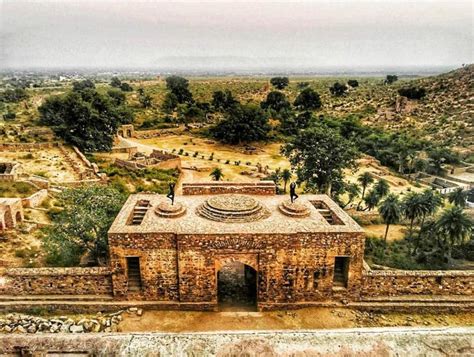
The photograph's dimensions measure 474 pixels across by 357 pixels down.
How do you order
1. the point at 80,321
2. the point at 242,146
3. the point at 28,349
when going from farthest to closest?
the point at 242,146
the point at 80,321
the point at 28,349

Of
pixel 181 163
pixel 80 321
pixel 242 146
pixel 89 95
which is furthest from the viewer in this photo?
pixel 242 146

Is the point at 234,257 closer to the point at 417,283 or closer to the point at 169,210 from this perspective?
the point at 169,210

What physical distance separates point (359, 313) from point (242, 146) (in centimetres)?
4286

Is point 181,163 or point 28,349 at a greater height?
point 28,349

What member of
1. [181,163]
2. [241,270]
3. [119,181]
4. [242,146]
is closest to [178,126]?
[242,146]

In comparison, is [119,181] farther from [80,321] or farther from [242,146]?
[242,146]

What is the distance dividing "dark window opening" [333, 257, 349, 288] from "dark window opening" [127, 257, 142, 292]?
27.3ft

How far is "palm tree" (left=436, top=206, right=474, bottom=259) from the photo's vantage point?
784 inches

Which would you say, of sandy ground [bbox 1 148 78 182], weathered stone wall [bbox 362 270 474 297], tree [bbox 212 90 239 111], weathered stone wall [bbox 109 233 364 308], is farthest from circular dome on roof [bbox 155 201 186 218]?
tree [bbox 212 90 239 111]

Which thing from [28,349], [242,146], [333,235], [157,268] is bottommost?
[242,146]

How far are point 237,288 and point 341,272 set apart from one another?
4759 millimetres

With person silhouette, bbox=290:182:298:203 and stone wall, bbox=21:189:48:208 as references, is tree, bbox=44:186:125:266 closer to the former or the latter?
stone wall, bbox=21:189:48:208

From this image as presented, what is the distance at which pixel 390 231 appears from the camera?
2630 cm

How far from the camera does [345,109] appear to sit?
78.1m
